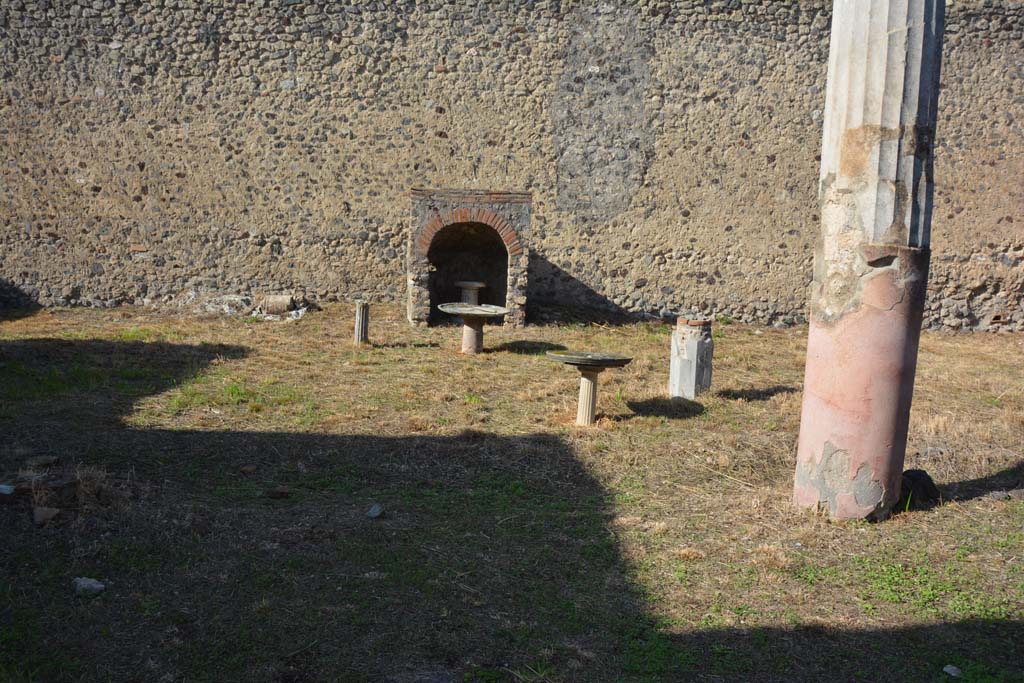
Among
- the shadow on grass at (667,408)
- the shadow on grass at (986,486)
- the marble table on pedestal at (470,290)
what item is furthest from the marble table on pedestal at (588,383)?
the marble table on pedestal at (470,290)

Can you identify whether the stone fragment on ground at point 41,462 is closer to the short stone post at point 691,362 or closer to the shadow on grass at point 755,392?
the short stone post at point 691,362

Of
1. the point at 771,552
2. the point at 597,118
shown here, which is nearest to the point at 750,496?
the point at 771,552

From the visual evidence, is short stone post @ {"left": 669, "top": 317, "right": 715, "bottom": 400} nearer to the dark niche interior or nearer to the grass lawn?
Result: the grass lawn

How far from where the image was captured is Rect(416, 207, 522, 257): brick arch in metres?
11.1

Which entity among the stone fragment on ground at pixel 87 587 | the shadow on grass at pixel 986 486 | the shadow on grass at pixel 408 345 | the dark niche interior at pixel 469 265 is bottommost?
the stone fragment on ground at pixel 87 587

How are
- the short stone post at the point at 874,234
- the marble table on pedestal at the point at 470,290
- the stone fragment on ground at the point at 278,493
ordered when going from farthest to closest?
the marble table on pedestal at the point at 470,290 < the stone fragment on ground at the point at 278,493 < the short stone post at the point at 874,234

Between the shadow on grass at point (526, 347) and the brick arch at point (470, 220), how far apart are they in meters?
1.34

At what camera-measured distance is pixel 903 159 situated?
4707 millimetres

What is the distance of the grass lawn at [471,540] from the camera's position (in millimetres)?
3463

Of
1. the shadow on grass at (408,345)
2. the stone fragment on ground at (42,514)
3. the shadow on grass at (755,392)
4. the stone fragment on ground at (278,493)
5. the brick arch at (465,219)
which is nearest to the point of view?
the stone fragment on ground at (42,514)

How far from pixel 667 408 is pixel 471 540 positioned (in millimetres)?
3496

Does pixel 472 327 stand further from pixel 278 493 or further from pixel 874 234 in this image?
pixel 874 234

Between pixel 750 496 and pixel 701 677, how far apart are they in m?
2.25

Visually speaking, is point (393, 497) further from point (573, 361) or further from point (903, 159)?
point (903, 159)
